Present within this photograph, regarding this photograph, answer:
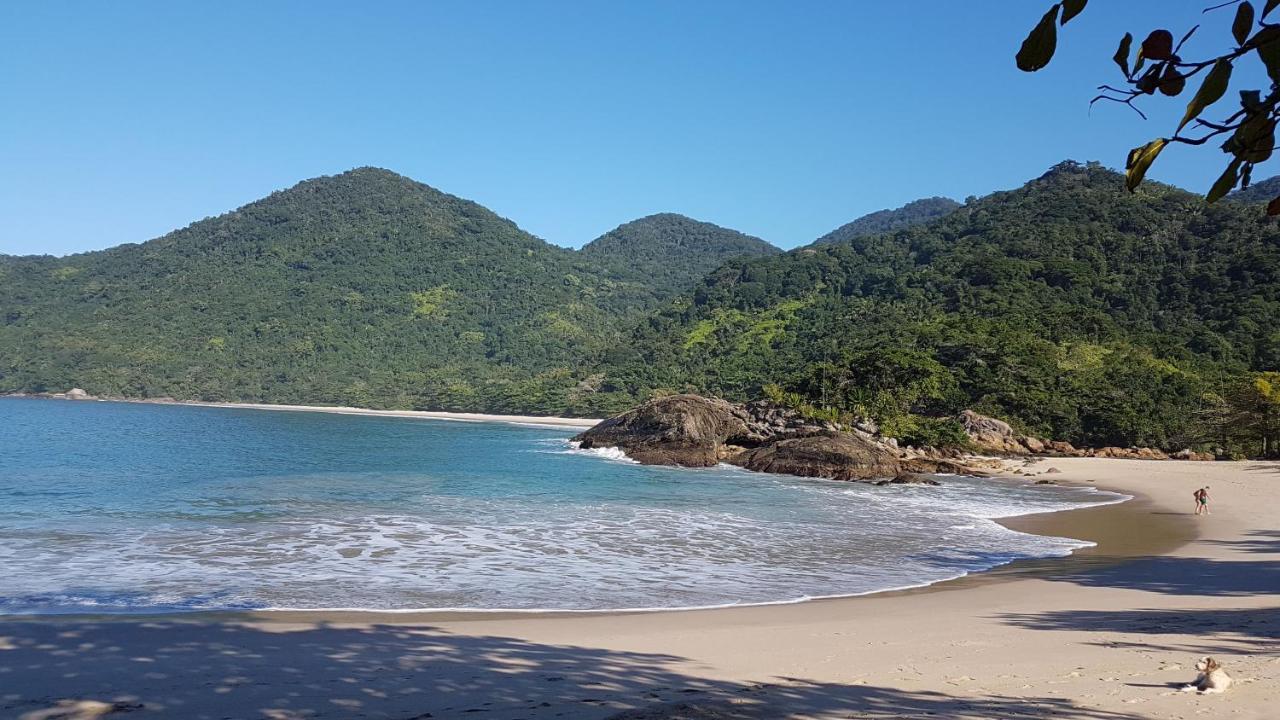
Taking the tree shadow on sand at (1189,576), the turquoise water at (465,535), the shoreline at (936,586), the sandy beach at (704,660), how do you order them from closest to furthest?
the sandy beach at (704,660)
the shoreline at (936,586)
the turquoise water at (465,535)
the tree shadow on sand at (1189,576)

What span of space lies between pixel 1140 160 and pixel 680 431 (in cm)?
4088

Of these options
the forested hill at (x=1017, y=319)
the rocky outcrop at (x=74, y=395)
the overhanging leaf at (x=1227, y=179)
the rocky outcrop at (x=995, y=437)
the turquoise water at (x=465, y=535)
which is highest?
the forested hill at (x=1017, y=319)

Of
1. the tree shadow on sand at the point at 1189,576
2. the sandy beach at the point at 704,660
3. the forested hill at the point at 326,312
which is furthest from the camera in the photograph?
the forested hill at the point at 326,312

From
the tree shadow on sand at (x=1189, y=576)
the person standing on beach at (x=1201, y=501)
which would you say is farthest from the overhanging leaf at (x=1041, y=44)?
the person standing on beach at (x=1201, y=501)

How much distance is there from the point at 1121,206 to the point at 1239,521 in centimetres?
8387

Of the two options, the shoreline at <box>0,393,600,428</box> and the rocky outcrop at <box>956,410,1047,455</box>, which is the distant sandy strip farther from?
the rocky outcrop at <box>956,410,1047,455</box>

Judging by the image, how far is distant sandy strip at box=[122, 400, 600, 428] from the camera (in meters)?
93.0

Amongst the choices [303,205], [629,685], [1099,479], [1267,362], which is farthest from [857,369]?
[303,205]

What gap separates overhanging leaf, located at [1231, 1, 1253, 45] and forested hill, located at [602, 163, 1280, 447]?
147ft

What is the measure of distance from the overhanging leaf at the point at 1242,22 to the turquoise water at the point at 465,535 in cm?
1019

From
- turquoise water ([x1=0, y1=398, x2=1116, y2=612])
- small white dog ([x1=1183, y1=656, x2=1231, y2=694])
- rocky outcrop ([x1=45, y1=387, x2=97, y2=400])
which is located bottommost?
turquoise water ([x1=0, y1=398, x2=1116, y2=612])

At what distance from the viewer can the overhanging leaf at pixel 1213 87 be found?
2328 mm

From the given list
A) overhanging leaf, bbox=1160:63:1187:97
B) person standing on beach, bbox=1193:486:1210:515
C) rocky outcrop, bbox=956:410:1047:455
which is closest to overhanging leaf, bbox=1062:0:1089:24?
overhanging leaf, bbox=1160:63:1187:97

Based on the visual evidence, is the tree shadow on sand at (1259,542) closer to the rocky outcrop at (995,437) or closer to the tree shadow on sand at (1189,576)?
the tree shadow on sand at (1189,576)
